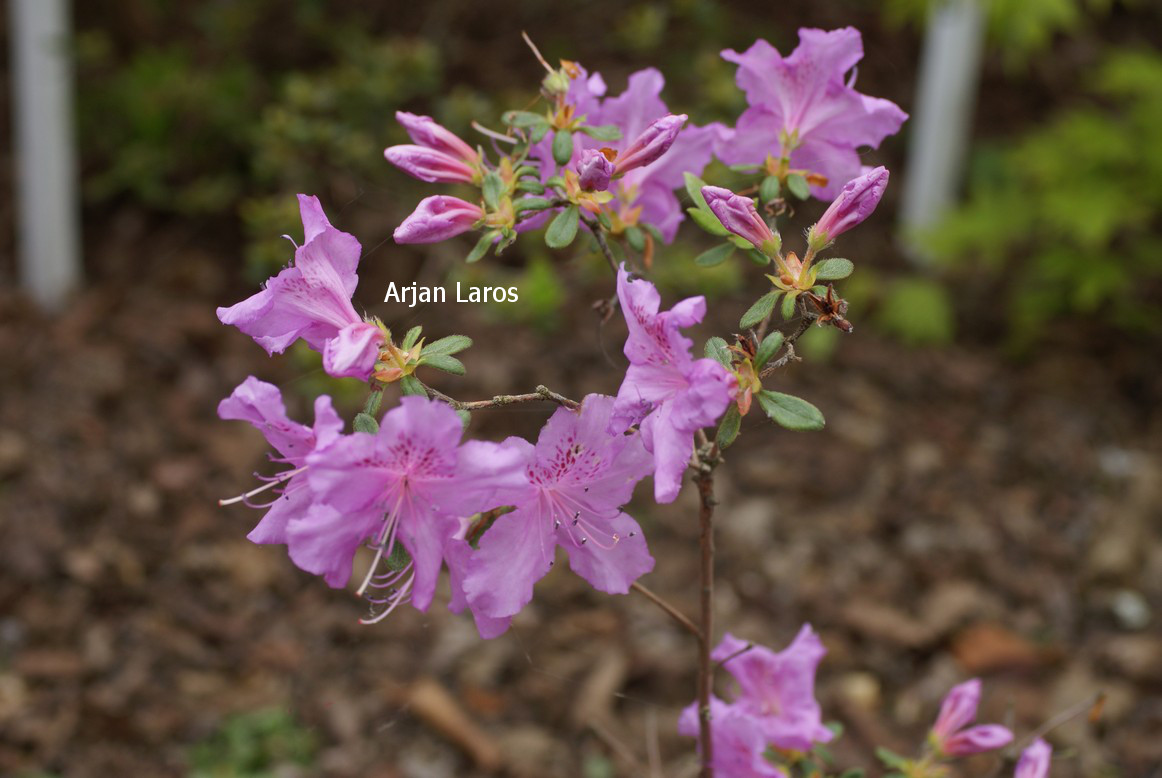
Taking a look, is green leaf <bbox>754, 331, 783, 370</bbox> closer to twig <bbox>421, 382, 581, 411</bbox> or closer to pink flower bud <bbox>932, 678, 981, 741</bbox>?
twig <bbox>421, 382, 581, 411</bbox>

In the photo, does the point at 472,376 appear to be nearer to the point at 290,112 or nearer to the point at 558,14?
the point at 290,112

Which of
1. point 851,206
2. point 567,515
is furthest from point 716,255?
point 567,515

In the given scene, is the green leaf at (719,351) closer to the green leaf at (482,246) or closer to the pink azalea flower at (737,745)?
the green leaf at (482,246)

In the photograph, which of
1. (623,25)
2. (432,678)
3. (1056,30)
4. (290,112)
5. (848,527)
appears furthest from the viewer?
(1056,30)

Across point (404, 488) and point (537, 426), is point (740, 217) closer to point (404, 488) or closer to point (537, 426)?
point (404, 488)

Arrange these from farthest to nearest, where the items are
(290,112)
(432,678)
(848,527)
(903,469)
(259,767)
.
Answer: (290,112), (903,469), (848,527), (432,678), (259,767)

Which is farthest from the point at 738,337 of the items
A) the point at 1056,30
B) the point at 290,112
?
the point at 1056,30

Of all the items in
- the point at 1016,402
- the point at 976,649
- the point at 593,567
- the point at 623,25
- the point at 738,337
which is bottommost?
the point at 976,649

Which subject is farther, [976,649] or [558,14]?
[558,14]
